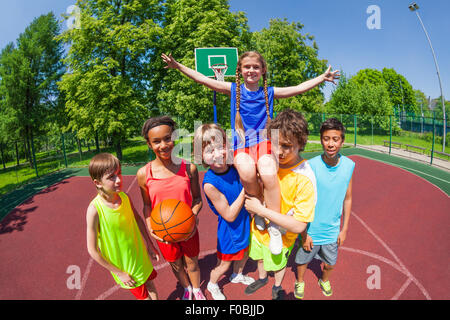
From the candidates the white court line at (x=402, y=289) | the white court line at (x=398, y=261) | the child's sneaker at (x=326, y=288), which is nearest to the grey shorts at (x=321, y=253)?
the child's sneaker at (x=326, y=288)

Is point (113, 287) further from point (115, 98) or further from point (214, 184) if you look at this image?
point (115, 98)

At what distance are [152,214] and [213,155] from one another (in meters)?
0.92

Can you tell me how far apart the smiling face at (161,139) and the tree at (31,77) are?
1767 centimetres

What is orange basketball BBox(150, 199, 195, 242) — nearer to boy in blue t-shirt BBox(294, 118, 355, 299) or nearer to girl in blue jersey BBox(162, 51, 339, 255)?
girl in blue jersey BBox(162, 51, 339, 255)

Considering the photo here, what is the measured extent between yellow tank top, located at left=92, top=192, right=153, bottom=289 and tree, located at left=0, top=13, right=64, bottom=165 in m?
17.5

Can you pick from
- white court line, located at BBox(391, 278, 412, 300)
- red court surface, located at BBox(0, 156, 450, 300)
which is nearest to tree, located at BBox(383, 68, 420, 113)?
red court surface, located at BBox(0, 156, 450, 300)

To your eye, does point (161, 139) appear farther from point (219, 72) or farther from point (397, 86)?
point (397, 86)

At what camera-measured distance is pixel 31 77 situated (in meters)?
16.9

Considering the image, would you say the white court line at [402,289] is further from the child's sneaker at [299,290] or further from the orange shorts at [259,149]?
the orange shorts at [259,149]

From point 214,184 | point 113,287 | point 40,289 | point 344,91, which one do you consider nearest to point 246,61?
point 214,184

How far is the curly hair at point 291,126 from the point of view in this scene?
209 cm

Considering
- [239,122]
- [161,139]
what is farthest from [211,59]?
[161,139]

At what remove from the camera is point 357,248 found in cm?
455

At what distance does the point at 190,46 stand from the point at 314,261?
46.2ft
